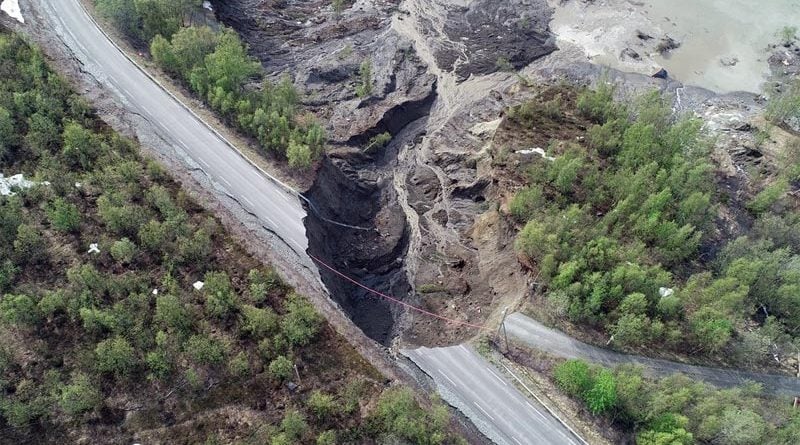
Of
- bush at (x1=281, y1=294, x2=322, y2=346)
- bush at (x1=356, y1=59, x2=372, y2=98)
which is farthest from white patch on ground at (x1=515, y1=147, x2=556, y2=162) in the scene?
bush at (x1=281, y1=294, x2=322, y2=346)

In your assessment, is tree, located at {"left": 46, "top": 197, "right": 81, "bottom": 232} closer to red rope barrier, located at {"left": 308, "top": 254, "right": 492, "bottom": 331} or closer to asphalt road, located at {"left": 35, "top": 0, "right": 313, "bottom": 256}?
asphalt road, located at {"left": 35, "top": 0, "right": 313, "bottom": 256}

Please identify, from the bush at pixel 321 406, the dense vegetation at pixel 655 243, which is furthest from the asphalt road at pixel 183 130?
the dense vegetation at pixel 655 243

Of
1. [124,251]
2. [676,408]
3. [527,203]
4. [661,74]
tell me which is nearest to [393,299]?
[527,203]

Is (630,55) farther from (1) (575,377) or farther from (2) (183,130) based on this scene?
(2) (183,130)

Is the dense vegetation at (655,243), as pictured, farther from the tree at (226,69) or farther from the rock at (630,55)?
the tree at (226,69)

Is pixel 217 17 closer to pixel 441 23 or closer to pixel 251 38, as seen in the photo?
pixel 251 38

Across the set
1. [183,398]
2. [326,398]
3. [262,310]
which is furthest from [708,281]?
[183,398]
